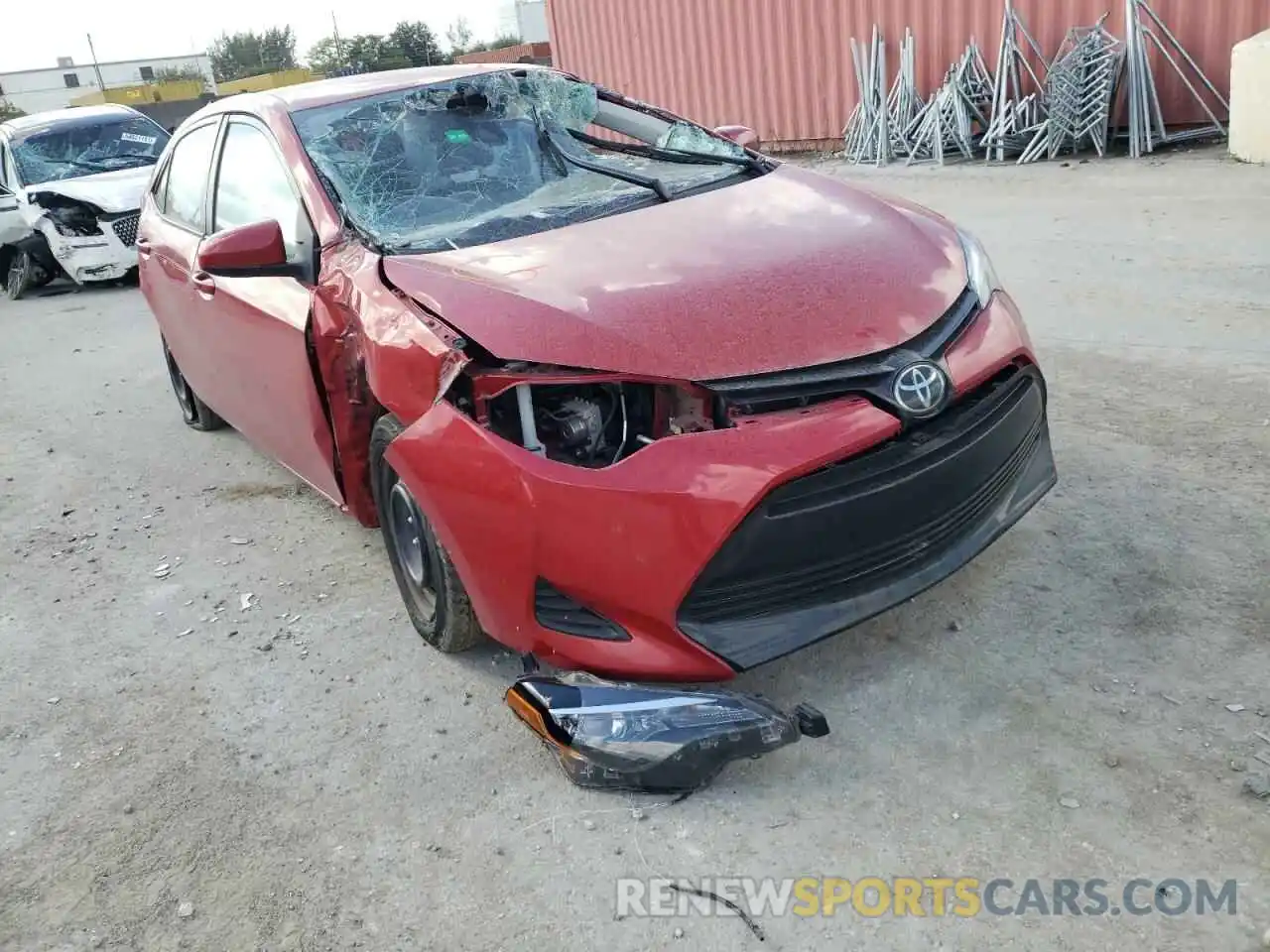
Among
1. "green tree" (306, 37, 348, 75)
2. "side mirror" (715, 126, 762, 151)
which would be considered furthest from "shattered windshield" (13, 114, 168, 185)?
"green tree" (306, 37, 348, 75)

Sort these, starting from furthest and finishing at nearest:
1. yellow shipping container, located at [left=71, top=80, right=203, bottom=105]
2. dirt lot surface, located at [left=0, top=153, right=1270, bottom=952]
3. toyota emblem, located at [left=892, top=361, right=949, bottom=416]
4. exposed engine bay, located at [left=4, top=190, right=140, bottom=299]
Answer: yellow shipping container, located at [left=71, top=80, right=203, bottom=105]
exposed engine bay, located at [left=4, top=190, right=140, bottom=299]
toyota emblem, located at [left=892, top=361, right=949, bottom=416]
dirt lot surface, located at [left=0, top=153, right=1270, bottom=952]

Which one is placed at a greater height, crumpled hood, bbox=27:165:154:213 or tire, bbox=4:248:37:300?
crumpled hood, bbox=27:165:154:213

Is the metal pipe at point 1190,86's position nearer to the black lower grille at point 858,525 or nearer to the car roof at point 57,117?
the black lower grille at point 858,525

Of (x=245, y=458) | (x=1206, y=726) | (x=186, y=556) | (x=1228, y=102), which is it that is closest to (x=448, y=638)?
(x=186, y=556)

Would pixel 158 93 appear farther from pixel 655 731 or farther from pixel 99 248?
pixel 655 731

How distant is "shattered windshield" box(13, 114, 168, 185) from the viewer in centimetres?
1036

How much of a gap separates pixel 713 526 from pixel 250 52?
8917cm

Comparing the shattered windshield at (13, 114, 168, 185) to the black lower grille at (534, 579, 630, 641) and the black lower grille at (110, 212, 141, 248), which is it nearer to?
the black lower grille at (110, 212, 141, 248)

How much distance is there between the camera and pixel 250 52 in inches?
3174

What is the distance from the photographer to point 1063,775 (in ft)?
7.83

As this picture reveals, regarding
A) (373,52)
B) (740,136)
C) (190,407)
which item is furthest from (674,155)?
(373,52)

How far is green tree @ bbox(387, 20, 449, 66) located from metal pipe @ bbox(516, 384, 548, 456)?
51.4 m

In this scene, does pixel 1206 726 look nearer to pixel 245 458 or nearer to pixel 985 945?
pixel 985 945

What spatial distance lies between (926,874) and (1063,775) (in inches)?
17.4
